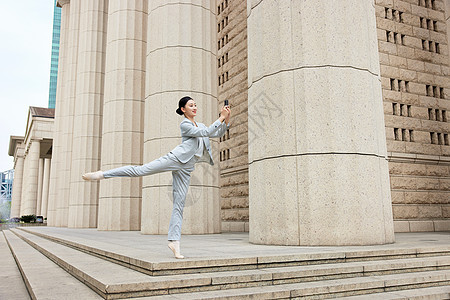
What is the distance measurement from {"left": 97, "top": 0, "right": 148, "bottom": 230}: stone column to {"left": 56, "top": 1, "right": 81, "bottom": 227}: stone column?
11.6 meters

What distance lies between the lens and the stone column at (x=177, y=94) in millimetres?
11844

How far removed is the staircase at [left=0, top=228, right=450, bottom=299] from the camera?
4109 millimetres

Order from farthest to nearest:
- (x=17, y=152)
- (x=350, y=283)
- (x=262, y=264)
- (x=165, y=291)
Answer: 1. (x=17, y=152)
2. (x=262, y=264)
3. (x=350, y=283)
4. (x=165, y=291)

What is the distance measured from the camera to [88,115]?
23.1 m

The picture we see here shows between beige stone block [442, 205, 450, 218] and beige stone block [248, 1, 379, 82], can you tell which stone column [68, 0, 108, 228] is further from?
beige stone block [442, 205, 450, 218]

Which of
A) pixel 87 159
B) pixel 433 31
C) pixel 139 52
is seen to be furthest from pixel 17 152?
pixel 433 31

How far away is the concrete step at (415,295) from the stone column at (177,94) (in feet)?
24.9

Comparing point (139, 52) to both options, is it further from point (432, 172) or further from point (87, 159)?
point (432, 172)

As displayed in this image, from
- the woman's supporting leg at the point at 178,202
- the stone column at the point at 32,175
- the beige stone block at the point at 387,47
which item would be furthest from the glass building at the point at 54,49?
the woman's supporting leg at the point at 178,202

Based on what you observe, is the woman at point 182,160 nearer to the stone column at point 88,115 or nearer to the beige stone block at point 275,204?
the beige stone block at point 275,204

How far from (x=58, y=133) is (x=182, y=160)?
28.1 metres

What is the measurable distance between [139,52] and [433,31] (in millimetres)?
11834

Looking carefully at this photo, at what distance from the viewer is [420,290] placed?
15.2 feet

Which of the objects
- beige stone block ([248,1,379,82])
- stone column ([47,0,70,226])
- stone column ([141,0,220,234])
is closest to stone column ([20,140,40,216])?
stone column ([47,0,70,226])
